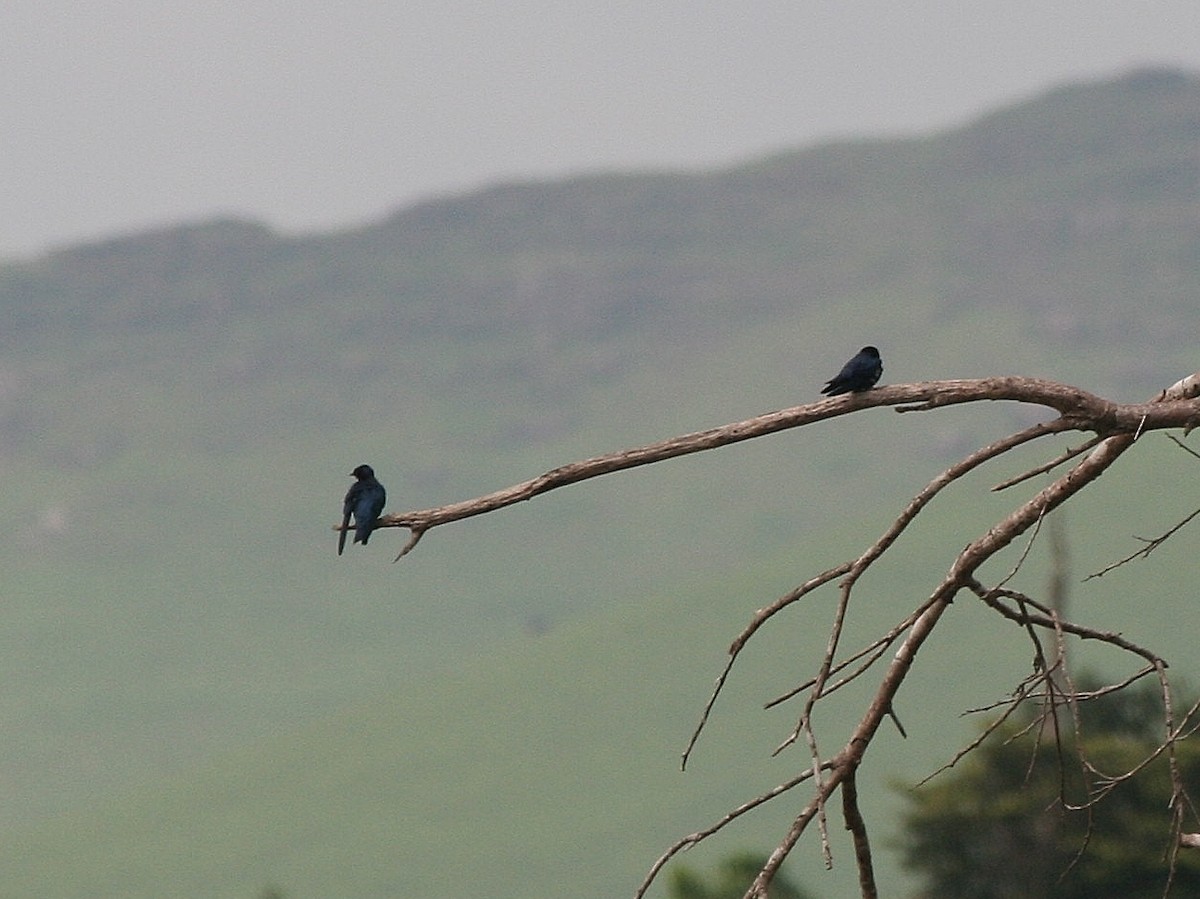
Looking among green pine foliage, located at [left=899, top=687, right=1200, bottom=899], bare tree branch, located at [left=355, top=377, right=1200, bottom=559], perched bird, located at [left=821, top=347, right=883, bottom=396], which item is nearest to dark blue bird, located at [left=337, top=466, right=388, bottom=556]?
perched bird, located at [left=821, top=347, right=883, bottom=396]

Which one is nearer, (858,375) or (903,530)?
(903,530)

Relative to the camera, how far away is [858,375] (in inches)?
297

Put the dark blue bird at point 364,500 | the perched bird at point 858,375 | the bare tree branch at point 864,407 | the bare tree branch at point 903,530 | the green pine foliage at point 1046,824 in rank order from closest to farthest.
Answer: the bare tree branch at point 903,530
the bare tree branch at point 864,407
the perched bird at point 858,375
the dark blue bird at point 364,500
the green pine foliage at point 1046,824

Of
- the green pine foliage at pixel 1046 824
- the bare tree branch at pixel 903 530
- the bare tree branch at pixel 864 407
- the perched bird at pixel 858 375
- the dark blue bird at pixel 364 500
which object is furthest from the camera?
the green pine foliage at pixel 1046 824

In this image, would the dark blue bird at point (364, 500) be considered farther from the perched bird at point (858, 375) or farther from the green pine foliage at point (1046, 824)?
the green pine foliage at point (1046, 824)

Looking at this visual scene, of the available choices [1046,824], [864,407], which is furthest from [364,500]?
[1046,824]

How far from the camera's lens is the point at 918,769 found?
131 meters

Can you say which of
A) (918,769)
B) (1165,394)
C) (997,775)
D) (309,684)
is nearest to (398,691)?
(309,684)

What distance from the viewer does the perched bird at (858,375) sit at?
7438 mm

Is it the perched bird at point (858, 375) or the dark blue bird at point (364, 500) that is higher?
the perched bird at point (858, 375)

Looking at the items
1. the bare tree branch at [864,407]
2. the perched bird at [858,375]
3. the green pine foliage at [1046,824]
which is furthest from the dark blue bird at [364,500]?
the green pine foliage at [1046,824]

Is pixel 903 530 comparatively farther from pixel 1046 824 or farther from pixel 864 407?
pixel 1046 824

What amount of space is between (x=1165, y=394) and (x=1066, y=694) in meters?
1.18

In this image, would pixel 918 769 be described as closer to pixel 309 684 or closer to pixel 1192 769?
pixel 309 684
